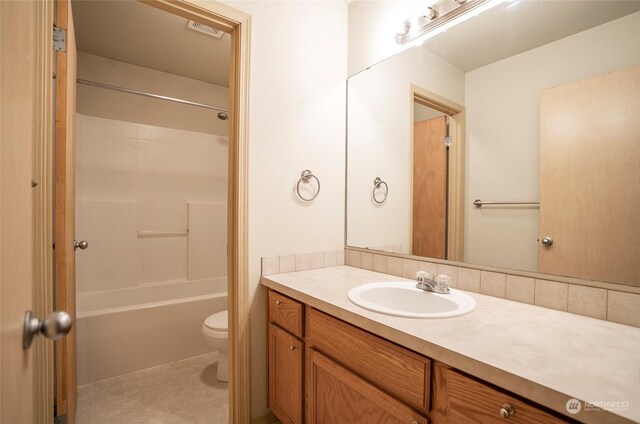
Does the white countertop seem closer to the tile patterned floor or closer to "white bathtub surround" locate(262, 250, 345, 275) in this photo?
"white bathtub surround" locate(262, 250, 345, 275)

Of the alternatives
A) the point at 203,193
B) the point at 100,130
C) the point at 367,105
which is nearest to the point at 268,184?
the point at 367,105

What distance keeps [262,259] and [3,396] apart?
3.70 feet

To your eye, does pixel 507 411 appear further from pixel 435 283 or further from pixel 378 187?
pixel 378 187

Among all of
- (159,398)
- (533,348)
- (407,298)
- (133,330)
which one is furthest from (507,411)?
(133,330)

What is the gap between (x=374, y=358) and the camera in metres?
0.96

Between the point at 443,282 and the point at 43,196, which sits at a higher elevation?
the point at 43,196

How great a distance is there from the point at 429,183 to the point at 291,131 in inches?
30.9

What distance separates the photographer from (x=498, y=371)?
25.5 inches

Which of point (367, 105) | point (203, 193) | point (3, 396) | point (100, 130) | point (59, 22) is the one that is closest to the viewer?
point (3, 396)

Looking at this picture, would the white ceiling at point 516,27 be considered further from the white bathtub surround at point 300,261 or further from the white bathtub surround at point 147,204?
the white bathtub surround at point 147,204

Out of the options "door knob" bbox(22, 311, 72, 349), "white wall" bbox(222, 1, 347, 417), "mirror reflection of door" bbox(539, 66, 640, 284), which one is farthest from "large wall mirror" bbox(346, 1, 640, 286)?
"door knob" bbox(22, 311, 72, 349)

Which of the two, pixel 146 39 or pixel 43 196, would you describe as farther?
pixel 146 39

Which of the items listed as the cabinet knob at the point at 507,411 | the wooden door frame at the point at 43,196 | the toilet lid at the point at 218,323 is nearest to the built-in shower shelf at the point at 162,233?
the toilet lid at the point at 218,323

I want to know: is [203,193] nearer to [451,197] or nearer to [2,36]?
[451,197]
